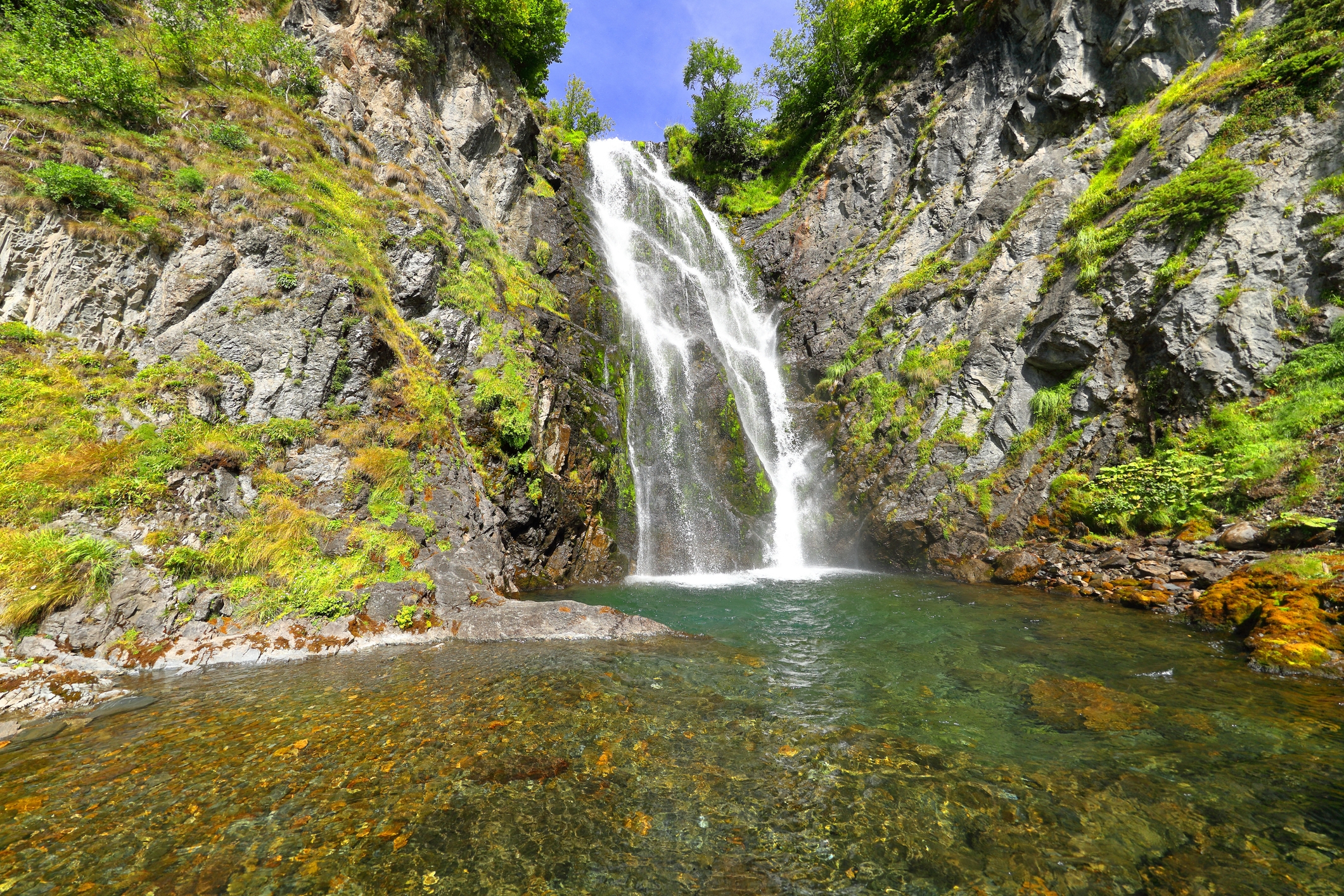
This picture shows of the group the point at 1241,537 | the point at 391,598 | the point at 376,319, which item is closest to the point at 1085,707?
the point at 1241,537

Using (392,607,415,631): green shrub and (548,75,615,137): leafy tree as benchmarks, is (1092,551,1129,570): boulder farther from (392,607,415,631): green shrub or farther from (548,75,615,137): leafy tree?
(548,75,615,137): leafy tree

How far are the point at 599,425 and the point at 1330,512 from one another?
14.5 meters

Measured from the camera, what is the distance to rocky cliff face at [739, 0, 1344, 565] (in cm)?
1027

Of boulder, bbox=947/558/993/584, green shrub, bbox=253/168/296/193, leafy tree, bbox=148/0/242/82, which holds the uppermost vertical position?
leafy tree, bbox=148/0/242/82

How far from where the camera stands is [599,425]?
1513cm

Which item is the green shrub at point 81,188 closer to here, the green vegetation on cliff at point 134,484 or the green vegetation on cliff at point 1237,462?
the green vegetation on cliff at point 134,484

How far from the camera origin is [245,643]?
651cm

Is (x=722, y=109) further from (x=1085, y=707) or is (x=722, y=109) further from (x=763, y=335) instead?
(x=1085, y=707)

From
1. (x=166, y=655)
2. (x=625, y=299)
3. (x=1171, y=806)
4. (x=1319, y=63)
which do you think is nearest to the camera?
(x=1171, y=806)

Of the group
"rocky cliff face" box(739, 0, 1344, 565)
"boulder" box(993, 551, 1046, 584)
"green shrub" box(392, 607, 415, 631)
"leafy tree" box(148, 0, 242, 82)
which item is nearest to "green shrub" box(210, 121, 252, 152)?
"leafy tree" box(148, 0, 242, 82)

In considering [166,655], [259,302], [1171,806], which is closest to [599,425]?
[259,302]

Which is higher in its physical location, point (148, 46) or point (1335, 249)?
point (148, 46)

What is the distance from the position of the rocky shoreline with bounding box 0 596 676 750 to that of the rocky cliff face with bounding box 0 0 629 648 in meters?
0.29

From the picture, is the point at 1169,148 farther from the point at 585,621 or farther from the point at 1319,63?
the point at 585,621
